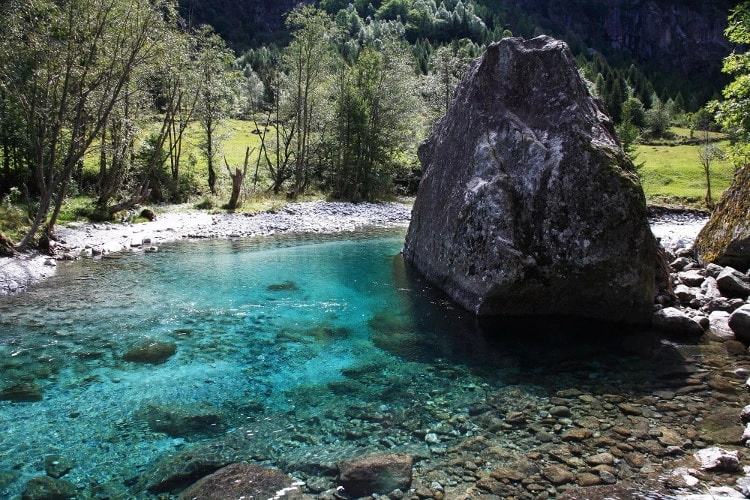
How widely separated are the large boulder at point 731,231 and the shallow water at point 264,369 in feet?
19.3

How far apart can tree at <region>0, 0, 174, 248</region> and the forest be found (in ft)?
0.21

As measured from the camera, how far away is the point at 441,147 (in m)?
18.9

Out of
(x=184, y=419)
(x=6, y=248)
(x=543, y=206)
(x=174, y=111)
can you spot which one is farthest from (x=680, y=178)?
(x=6, y=248)

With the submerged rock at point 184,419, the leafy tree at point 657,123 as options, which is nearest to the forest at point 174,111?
the submerged rock at point 184,419

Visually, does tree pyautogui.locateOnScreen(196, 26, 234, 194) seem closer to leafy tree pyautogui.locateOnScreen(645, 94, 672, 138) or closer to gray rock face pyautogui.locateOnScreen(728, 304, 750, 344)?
gray rock face pyautogui.locateOnScreen(728, 304, 750, 344)

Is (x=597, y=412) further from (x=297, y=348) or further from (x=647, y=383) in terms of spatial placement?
(x=297, y=348)

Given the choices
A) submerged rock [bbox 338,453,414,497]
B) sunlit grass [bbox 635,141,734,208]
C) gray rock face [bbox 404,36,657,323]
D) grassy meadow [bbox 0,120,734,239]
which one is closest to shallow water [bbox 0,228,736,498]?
submerged rock [bbox 338,453,414,497]

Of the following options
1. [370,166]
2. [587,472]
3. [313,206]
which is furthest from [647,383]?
[370,166]

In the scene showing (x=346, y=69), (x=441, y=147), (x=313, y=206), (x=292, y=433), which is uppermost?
(x=346, y=69)

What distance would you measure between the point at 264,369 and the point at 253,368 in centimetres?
25

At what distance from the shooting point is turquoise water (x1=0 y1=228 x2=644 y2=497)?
24.4 feet

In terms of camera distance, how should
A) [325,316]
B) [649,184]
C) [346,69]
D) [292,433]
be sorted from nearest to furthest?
[292,433] < [325,316] < [346,69] < [649,184]

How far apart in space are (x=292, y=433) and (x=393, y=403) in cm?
197

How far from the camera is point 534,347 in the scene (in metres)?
11.5
